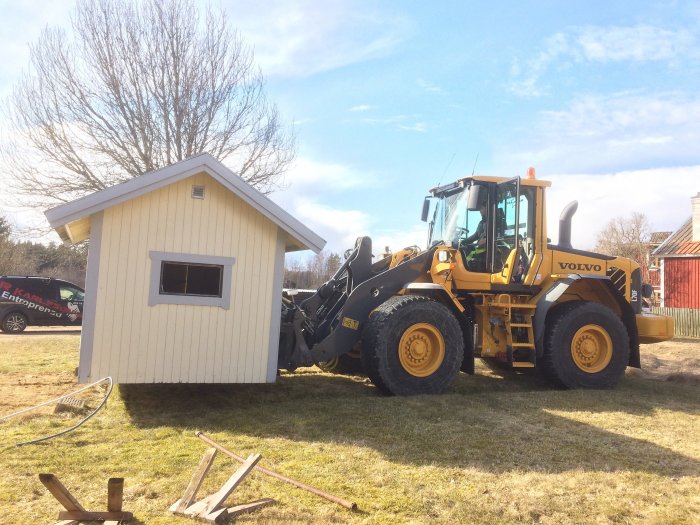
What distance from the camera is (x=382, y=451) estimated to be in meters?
5.50

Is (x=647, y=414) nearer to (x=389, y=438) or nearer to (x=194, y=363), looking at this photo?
(x=389, y=438)

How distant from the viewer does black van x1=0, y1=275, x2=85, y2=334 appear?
18.3 m

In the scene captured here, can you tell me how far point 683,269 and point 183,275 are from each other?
23.0 meters

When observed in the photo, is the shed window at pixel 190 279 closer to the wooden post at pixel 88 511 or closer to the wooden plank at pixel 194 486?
the wooden plank at pixel 194 486

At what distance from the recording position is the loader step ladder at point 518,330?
338 inches

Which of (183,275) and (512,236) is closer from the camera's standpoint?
(183,275)

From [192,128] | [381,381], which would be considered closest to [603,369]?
[381,381]

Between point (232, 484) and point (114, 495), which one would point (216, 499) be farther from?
point (114, 495)

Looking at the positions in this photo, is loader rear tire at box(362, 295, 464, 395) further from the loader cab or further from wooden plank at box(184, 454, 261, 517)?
wooden plank at box(184, 454, 261, 517)

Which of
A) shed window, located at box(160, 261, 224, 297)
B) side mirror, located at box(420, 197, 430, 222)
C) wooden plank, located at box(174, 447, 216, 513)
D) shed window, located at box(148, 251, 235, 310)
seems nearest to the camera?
wooden plank, located at box(174, 447, 216, 513)

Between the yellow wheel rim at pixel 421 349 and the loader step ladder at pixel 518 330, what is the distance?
1170mm

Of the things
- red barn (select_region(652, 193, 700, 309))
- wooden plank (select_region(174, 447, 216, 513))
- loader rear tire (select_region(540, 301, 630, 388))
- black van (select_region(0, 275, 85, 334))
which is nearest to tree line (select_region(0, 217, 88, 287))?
black van (select_region(0, 275, 85, 334))

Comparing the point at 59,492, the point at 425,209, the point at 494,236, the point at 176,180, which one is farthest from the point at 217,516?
the point at 425,209

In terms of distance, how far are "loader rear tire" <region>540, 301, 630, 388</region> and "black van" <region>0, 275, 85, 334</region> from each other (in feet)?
50.3
